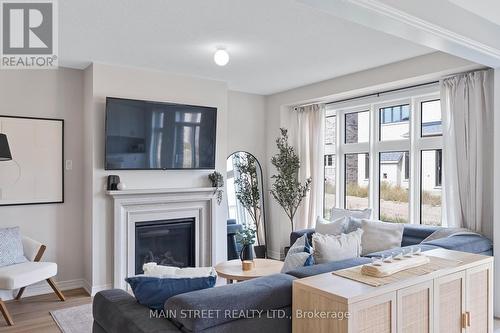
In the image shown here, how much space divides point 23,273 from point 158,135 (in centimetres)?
199

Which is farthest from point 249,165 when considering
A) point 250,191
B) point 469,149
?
point 469,149

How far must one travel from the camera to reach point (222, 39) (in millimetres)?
3531

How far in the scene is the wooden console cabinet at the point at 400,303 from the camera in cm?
187

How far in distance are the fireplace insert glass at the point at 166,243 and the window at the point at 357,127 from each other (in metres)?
2.48

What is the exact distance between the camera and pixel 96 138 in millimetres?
4207

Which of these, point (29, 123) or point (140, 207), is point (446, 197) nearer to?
point (140, 207)

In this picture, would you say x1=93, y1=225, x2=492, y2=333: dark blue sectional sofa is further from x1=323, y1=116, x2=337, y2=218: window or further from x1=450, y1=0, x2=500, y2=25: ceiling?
x1=323, y1=116, x2=337, y2=218: window

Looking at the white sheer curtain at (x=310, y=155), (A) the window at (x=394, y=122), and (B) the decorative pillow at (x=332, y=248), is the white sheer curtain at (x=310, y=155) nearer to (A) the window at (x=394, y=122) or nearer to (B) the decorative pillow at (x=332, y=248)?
(A) the window at (x=394, y=122)

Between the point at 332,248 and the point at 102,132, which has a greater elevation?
the point at 102,132

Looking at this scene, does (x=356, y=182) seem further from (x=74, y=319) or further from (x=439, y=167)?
(x=74, y=319)

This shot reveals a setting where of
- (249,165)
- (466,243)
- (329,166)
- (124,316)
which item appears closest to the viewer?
(124,316)

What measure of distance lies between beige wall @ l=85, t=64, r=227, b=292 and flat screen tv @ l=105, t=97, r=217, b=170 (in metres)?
0.13

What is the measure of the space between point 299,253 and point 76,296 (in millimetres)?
2823

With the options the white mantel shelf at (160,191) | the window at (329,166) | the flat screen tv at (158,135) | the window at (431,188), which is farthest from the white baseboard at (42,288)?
the window at (431,188)
